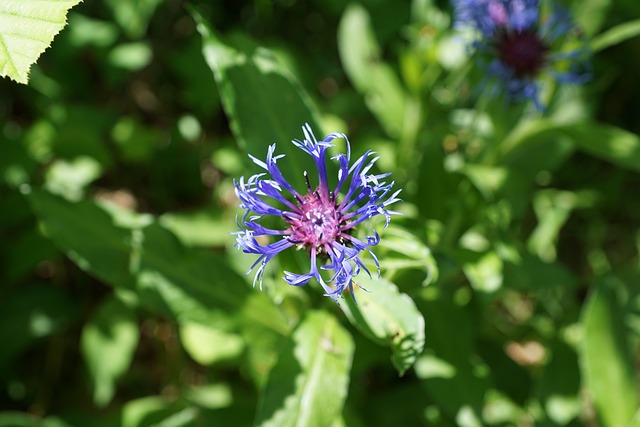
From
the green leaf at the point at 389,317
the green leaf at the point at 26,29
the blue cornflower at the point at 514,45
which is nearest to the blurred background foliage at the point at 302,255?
the green leaf at the point at 389,317

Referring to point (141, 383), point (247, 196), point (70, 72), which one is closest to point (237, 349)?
point (141, 383)

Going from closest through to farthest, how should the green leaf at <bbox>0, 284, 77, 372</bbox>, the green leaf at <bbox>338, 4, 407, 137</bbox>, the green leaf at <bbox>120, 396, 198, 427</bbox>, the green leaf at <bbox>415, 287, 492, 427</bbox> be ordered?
the green leaf at <bbox>415, 287, 492, 427</bbox> < the green leaf at <bbox>120, 396, 198, 427</bbox> < the green leaf at <bbox>0, 284, 77, 372</bbox> < the green leaf at <bbox>338, 4, 407, 137</bbox>

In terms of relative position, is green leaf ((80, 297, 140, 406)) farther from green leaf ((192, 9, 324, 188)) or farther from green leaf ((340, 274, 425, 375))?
green leaf ((340, 274, 425, 375))

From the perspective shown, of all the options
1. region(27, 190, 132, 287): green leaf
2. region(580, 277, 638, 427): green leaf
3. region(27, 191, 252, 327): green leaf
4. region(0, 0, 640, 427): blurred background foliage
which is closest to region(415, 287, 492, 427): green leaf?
region(0, 0, 640, 427): blurred background foliage

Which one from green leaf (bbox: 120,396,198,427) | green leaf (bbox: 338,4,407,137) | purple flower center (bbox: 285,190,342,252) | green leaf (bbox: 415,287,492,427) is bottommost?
green leaf (bbox: 415,287,492,427)

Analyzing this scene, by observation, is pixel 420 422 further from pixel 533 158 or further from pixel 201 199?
pixel 201 199

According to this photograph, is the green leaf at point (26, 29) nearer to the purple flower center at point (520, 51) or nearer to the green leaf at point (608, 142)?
the purple flower center at point (520, 51)

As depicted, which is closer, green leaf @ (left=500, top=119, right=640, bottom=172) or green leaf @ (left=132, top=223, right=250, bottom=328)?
green leaf @ (left=132, top=223, right=250, bottom=328)
